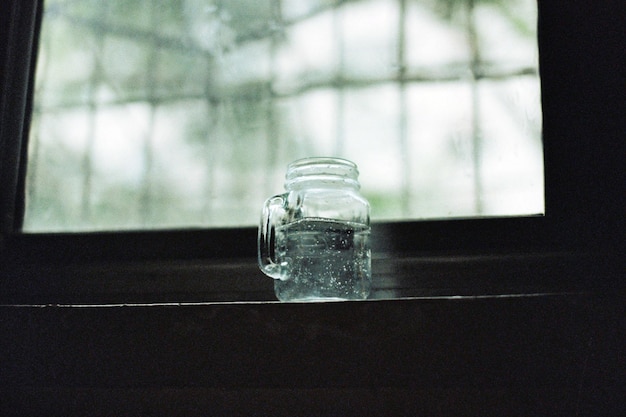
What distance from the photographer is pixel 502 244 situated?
1042 mm

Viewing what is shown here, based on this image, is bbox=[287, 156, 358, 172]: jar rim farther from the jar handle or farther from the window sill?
the window sill

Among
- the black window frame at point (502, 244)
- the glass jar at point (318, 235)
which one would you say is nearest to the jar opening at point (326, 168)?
the glass jar at point (318, 235)

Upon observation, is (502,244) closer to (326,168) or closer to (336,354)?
(326,168)

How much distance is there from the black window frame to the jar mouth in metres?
0.11

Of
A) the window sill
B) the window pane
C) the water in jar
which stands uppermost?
the window pane

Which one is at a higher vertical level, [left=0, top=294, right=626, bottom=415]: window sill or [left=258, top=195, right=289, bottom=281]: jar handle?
[left=258, top=195, right=289, bottom=281]: jar handle

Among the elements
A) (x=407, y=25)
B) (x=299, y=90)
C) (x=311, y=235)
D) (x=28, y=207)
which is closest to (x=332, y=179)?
(x=311, y=235)

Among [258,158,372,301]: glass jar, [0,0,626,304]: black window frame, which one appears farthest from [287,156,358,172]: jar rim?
[0,0,626,304]: black window frame

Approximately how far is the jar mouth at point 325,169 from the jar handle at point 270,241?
9 centimetres

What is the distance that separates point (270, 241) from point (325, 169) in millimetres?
183

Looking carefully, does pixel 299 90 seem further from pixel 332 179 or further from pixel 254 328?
pixel 254 328

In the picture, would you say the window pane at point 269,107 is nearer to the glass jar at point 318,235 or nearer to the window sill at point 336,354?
the glass jar at point 318,235

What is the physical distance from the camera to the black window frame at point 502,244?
101 centimetres

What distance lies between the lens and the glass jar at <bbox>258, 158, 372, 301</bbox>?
38.2 inches
